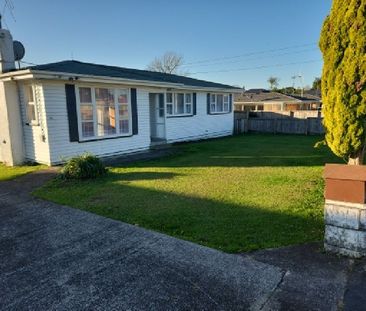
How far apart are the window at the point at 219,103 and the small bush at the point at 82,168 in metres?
11.0

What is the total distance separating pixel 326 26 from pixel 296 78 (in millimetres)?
62627

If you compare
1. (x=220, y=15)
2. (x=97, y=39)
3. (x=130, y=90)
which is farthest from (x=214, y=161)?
(x=97, y=39)

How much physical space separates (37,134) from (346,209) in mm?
9034

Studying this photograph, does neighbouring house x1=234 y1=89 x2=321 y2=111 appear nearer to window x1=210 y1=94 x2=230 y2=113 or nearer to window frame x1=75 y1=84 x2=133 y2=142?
window x1=210 y1=94 x2=230 y2=113

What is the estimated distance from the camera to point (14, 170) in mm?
8953

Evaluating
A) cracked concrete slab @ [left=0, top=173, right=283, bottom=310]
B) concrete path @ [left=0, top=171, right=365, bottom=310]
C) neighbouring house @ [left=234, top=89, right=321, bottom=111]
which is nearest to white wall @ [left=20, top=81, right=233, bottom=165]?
cracked concrete slab @ [left=0, top=173, right=283, bottom=310]

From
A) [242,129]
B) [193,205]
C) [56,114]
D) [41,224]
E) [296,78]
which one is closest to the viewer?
[41,224]

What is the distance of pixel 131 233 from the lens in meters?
4.29

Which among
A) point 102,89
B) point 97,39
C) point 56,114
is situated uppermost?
point 97,39

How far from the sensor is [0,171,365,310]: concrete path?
8.82 ft

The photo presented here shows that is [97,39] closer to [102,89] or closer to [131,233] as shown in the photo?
[102,89]

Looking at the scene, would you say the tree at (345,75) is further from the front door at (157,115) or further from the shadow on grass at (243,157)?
the front door at (157,115)

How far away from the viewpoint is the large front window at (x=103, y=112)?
988 centimetres

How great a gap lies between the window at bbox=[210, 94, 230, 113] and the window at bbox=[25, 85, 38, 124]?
1061 cm
